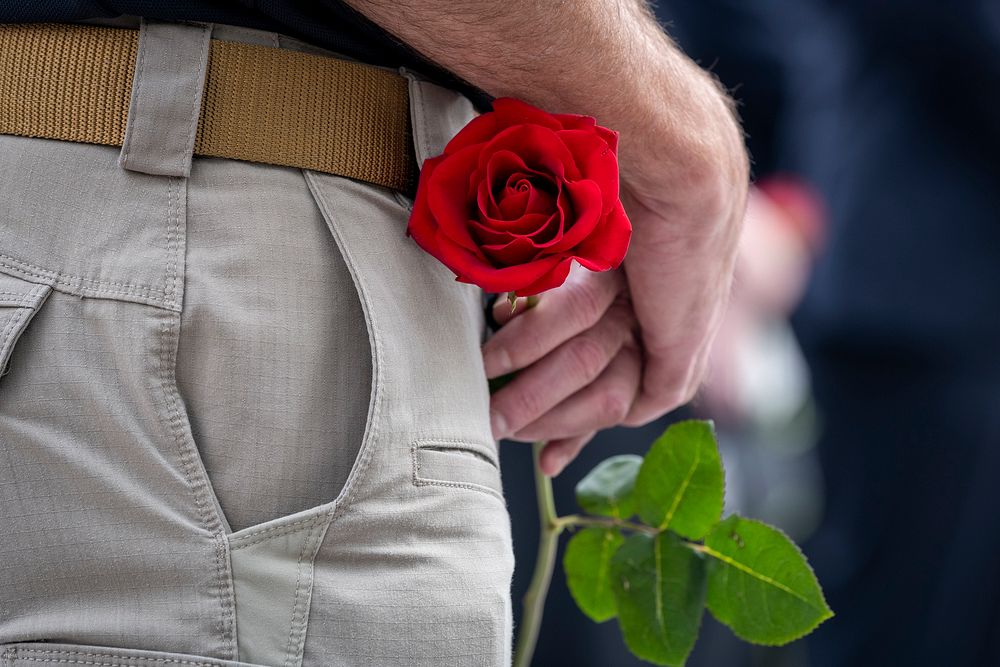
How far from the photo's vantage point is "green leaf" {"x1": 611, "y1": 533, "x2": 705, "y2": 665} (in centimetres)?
90

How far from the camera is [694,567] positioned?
0.91m

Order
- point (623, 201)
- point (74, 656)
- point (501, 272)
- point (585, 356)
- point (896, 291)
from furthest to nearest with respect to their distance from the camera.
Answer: point (896, 291), point (585, 356), point (623, 201), point (501, 272), point (74, 656)

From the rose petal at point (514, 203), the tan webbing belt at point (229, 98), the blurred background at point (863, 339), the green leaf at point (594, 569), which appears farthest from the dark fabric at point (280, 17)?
the blurred background at point (863, 339)

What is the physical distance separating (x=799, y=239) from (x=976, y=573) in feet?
3.21

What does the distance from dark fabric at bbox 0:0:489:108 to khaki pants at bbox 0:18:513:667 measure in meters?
0.01

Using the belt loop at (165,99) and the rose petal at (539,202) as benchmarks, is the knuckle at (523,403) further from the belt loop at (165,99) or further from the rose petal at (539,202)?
the belt loop at (165,99)

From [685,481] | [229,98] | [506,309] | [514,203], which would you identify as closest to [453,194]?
[514,203]

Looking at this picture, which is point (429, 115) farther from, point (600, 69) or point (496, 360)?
point (496, 360)

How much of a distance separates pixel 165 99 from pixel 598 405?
524 mm

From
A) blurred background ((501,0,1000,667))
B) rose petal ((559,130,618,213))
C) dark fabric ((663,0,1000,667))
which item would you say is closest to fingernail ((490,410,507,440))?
rose petal ((559,130,618,213))

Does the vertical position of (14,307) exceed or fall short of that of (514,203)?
it falls short

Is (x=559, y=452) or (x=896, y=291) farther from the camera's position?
(x=896, y=291)

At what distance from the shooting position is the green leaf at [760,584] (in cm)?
84

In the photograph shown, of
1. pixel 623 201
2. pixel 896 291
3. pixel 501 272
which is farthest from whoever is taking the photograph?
pixel 896 291
